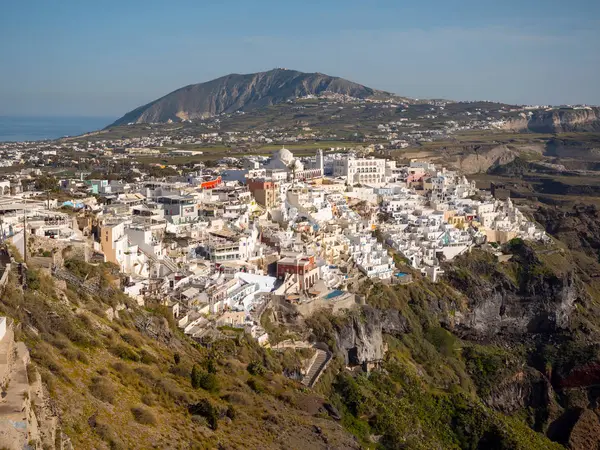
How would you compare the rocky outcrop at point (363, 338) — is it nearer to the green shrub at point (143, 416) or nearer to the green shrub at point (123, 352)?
the green shrub at point (123, 352)

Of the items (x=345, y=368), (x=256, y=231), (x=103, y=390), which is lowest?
(x=345, y=368)

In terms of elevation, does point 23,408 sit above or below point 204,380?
above

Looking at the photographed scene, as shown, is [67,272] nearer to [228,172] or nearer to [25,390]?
[25,390]

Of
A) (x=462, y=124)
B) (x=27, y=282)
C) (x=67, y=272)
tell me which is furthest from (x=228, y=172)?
(x=462, y=124)

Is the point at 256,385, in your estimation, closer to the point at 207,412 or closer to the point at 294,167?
the point at 207,412

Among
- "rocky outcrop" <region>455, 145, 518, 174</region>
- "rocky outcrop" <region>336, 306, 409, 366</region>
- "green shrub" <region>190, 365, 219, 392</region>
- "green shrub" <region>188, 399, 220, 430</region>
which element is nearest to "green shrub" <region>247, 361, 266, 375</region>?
"green shrub" <region>190, 365, 219, 392</region>

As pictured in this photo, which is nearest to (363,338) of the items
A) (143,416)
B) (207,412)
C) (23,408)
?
(207,412)
